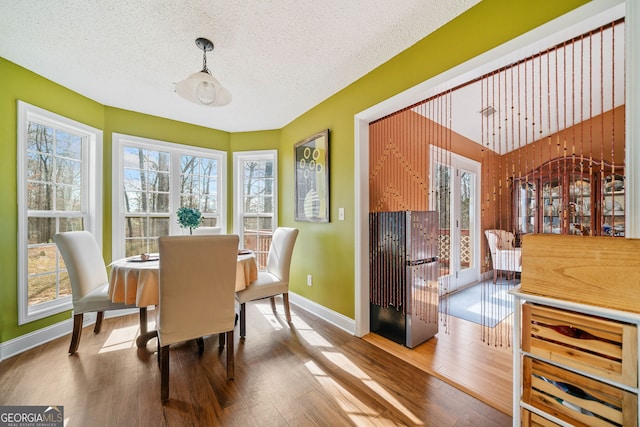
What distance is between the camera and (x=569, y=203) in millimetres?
1507

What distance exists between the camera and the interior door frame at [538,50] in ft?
3.54

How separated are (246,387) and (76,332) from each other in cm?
158

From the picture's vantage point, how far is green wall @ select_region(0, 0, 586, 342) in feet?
5.05

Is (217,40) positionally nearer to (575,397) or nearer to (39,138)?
(39,138)

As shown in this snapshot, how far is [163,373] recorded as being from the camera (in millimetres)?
1584

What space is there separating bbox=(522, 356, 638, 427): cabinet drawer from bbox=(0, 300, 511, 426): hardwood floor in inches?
19.9

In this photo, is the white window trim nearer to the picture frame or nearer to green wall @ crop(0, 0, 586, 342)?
green wall @ crop(0, 0, 586, 342)

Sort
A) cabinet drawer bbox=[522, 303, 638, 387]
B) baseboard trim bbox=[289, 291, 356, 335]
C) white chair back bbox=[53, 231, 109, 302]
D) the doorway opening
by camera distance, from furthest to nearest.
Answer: baseboard trim bbox=[289, 291, 356, 335], white chair back bbox=[53, 231, 109, 302], the doorway opening, cabinet drawer bbox=[522, 303, 638, 387]

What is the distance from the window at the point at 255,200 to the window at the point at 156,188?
9.4 inches

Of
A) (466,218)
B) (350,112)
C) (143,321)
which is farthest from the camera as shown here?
(466,218)

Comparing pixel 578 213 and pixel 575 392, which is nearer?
pixel 575 392

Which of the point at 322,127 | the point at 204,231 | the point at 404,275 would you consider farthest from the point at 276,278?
the point at 322,127

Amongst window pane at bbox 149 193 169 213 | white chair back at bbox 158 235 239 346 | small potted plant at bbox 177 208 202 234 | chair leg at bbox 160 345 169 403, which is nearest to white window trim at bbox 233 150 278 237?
window pane at bbox 149 193 169 213

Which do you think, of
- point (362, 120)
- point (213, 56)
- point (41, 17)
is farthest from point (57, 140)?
point (362, 120)
